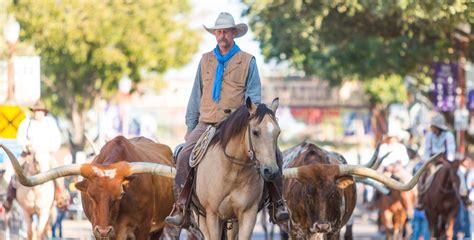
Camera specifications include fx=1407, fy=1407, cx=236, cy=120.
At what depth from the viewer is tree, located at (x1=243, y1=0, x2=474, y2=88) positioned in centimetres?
2920

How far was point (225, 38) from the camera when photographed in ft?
49.0

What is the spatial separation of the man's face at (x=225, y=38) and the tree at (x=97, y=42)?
34796 mm

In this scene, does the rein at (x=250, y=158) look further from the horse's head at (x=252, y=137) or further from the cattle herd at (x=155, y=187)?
the cattle herd at (x=155, y=187)

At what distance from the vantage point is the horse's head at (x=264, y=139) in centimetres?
1310

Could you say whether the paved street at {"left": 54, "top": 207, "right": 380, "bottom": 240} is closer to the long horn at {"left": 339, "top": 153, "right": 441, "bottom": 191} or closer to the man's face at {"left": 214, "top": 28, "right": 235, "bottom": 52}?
the long horn at {"left": 339, "top": 153, "right": 441, "bottom": 191}

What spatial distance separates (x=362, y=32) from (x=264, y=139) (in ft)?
74.9

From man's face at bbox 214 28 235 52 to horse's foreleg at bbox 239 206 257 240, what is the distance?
6.33 ft

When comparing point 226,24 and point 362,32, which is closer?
point 226,24

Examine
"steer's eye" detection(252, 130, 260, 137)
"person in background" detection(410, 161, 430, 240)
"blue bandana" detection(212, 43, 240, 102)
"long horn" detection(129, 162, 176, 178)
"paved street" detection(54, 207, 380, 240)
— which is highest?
"blue bandana" detection(212, 43, 240, 102)

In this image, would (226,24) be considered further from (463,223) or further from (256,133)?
(463,223)

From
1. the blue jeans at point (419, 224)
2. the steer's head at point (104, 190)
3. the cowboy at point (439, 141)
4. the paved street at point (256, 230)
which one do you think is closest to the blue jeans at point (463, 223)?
the cowboy at point (439, 141)

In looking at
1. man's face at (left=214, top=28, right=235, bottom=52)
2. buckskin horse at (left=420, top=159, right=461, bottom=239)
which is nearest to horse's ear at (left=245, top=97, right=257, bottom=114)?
man's face at (left=214, top=28, right=235, bottom=52)

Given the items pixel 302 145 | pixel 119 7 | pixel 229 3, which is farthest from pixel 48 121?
pixel 119 7

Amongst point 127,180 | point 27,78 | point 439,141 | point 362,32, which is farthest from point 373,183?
point 362,32
